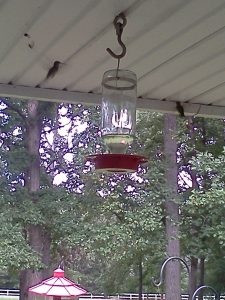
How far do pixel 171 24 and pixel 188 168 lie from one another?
8.20 meters

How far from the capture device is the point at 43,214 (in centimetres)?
836

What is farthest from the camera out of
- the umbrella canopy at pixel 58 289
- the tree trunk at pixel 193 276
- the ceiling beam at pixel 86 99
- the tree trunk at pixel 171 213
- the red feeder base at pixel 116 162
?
the tree trunk at pixel 193 276

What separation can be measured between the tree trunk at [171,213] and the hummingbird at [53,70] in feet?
21.9

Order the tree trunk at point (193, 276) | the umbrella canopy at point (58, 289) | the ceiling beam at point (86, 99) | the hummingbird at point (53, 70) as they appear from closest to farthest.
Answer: the hummingbird at point (53, 70), the ceiling beam at point (86, 99), the umbrella canopy at point (58, 289), the tree trunk at point (193, 276)

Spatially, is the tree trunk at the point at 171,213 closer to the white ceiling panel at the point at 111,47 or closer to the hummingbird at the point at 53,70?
the white ceiling panel at the point at 111,47

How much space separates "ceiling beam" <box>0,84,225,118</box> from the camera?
6.11 feet

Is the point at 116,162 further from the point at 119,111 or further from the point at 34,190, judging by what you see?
the point at 34,190

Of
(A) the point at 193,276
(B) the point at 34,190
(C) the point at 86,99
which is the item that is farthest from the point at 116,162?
(A) the point at 193,276

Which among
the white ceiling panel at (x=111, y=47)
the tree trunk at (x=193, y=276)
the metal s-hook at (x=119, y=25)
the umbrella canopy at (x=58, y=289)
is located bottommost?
the umbrella canopy at (x=58, y=289)

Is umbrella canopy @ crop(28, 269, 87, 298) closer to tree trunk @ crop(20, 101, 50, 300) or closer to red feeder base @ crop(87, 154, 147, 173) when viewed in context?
tree trunk @ crop(20, 101, 50, 300)

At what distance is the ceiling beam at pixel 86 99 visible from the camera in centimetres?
186

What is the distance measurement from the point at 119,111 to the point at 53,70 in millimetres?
374

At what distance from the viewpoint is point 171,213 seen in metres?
8.41

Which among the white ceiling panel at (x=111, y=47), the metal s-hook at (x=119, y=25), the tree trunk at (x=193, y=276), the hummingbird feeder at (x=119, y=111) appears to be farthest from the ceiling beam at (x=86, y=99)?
the tree trunk at (x=193, y=276)
